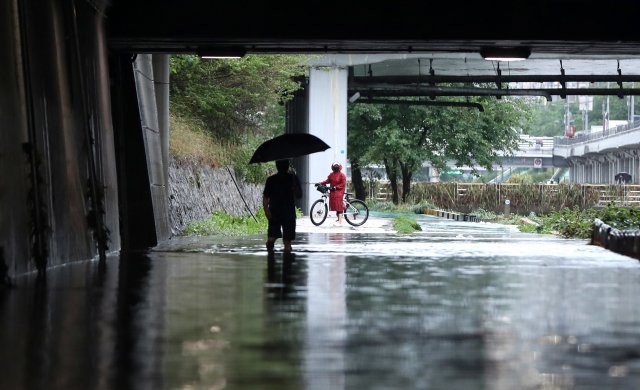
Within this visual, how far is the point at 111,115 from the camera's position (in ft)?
81.9

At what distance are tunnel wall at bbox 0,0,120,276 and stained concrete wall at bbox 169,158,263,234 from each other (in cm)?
934

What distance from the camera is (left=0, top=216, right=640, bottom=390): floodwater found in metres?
8.17

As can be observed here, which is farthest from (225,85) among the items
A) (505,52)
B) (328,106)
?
(505,52)

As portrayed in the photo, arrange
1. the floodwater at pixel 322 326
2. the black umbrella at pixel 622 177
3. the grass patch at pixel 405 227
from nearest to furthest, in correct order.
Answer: the floodwater at pixel 322 326 → the grass patch at pixel 405 227 → the black umbrella at pixel 622 177

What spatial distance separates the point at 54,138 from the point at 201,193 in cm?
1785

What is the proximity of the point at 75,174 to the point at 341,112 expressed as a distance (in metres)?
31.2

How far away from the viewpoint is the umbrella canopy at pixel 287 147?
886 inches

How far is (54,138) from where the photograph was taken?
63.6 ft

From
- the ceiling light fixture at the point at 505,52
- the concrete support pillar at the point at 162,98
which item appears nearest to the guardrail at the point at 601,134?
the concrete support pillar at the point at 162,98

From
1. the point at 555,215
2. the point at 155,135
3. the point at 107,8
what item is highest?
the point at 107,8

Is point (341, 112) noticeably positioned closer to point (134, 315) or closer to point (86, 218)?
point (86, 218)

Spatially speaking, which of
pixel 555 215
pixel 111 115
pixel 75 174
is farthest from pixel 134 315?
pixel 555 215

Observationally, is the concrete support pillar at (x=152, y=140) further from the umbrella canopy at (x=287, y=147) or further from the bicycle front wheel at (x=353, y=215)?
the bicycle front wheel at (x=353, y=215)

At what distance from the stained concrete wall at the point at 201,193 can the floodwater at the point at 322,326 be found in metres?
13.1
